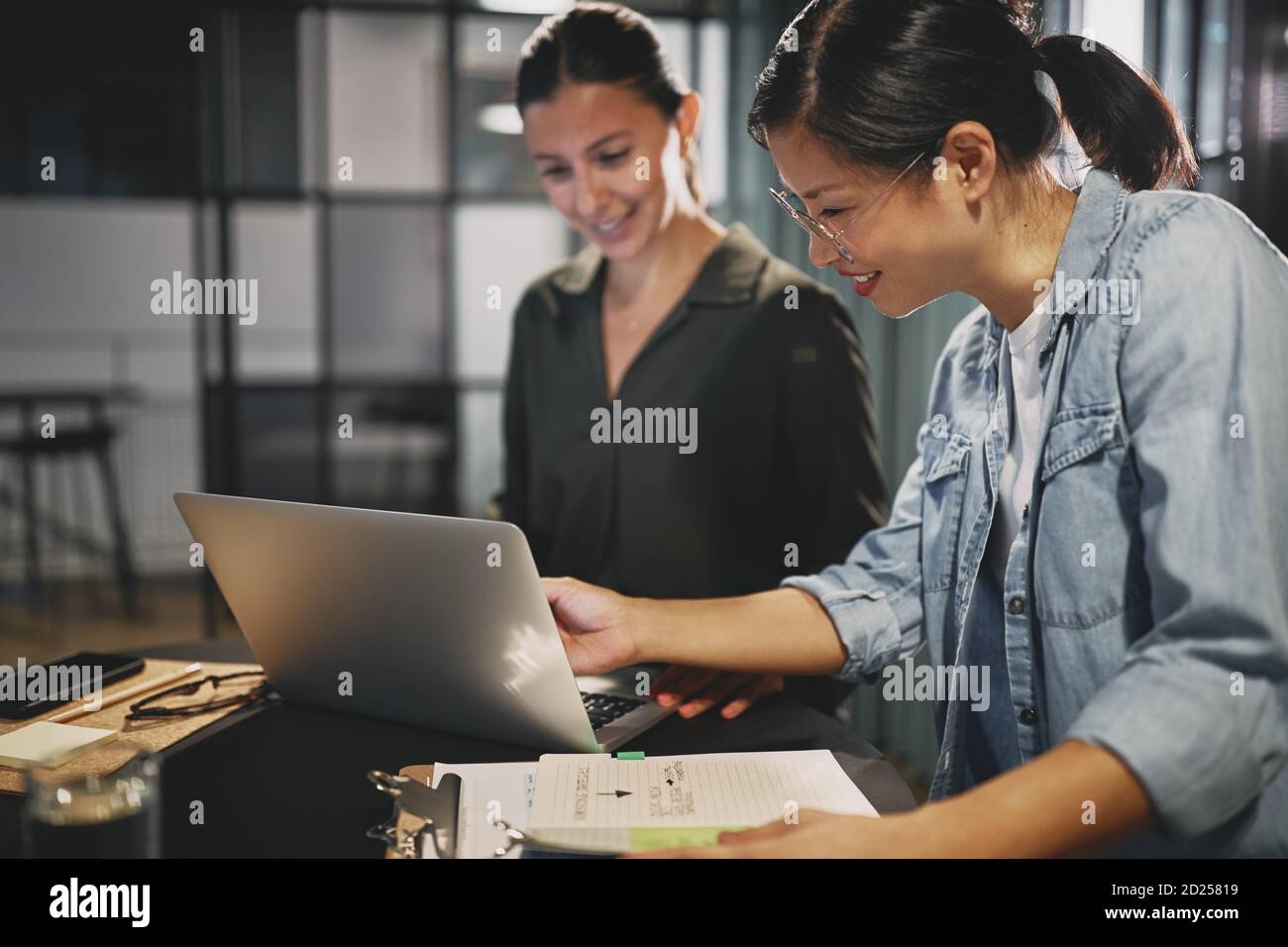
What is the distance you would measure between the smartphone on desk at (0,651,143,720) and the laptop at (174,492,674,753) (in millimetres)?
223

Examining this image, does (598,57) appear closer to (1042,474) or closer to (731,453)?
(731,453)

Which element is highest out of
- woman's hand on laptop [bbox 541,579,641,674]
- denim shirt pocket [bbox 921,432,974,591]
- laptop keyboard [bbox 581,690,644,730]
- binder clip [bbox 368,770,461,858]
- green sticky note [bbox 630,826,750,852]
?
denim shirt pocket [bbox 921,432,974,591]

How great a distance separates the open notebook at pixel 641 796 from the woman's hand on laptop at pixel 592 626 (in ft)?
0.59

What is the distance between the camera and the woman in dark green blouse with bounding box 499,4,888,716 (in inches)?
68.7

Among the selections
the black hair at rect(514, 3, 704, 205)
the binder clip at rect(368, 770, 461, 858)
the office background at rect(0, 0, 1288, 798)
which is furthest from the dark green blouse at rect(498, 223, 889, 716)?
the office background at rect(0, 0, 1288, 798)

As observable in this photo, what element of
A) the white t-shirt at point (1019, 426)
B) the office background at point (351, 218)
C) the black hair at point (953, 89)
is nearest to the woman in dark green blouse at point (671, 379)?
the white t-shirt at point (1019, 426)

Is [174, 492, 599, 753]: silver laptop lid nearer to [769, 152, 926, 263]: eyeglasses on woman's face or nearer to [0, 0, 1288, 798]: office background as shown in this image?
[769, 152, 926, 263]: eyeglasses on woman's face

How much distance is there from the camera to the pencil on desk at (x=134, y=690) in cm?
121

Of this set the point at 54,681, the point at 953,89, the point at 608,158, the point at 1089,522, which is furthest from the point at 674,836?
the point at 608,158

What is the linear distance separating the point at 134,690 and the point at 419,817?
1.78ft

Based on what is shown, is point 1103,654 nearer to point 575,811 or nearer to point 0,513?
point 575,811

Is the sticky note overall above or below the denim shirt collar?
below

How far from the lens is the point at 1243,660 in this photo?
78 cm
